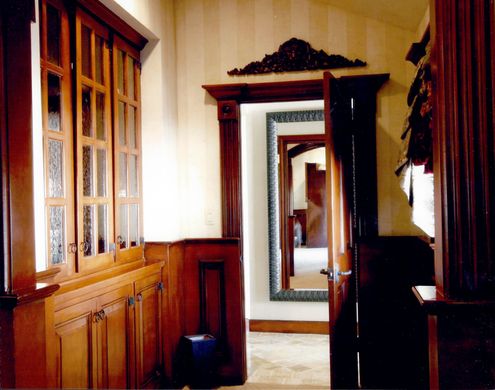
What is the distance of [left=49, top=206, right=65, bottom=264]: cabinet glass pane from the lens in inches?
92.4

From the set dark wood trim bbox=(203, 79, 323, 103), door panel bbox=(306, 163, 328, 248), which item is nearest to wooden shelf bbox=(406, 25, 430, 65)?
dark wood trim bbox=(203, 79, 323, 103)

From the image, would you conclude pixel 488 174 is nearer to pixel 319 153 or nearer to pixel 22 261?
pixel 22 261

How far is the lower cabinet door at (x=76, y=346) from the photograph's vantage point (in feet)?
7.16

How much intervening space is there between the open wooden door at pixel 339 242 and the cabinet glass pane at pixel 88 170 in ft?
4.37

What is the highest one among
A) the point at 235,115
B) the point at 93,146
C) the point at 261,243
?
the point at 235,115

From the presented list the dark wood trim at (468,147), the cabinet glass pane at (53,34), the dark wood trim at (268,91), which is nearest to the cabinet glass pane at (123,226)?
the cabinet glass pane at (53,34)

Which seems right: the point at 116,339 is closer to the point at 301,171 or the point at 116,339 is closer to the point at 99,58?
the point at 99,58

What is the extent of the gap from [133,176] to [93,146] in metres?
0.57

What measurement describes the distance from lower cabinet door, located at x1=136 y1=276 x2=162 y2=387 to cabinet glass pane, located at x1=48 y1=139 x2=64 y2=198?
33.0 inches

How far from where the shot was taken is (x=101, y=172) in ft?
9.32

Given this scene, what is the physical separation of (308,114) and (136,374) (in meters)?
2.91

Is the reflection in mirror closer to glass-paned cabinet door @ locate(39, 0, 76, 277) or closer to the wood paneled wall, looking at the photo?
the wood paneled wall

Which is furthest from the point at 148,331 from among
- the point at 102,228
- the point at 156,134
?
the point at 156,134

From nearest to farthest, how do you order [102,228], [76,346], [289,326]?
1. [76,346]
2. [102,228]
3. [289,326]
